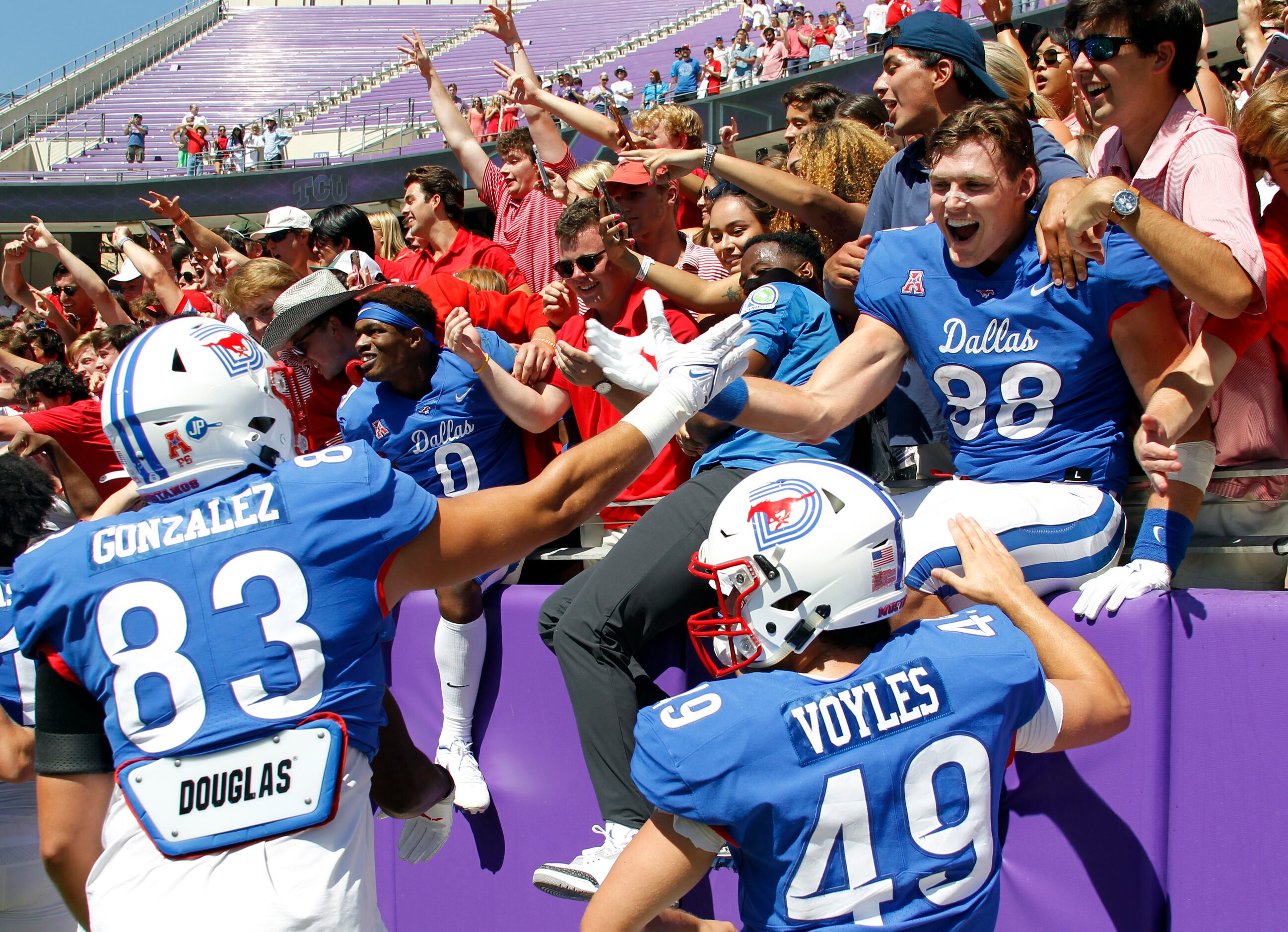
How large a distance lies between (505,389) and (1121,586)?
91.2 inches

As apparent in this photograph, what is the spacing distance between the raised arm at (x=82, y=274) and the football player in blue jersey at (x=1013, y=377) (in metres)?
7.17

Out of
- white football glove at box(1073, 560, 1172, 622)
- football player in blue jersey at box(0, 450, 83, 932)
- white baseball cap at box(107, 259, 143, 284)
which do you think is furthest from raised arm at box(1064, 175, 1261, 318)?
white baseball cap at box(107, 259, 143, 284)

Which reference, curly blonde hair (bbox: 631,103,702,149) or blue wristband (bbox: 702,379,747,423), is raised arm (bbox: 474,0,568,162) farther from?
blue wristband (bbox: 702,379,747,423)

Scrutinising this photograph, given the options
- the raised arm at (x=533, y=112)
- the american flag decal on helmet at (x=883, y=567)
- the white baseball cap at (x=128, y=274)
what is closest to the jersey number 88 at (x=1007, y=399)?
the american flag decal on helmet at (x=883, y=567)

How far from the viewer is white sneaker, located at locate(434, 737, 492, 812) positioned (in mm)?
3832

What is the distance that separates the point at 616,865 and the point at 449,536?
0.82m

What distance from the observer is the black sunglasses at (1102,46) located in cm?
301

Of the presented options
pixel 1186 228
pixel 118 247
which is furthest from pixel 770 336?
pixel 118 247

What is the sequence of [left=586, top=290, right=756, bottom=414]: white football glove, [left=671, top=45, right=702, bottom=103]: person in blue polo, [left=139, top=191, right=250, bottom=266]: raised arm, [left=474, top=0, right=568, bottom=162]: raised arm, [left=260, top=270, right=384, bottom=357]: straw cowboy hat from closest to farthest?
[left=586, top=290, right=756, bottom=414]: white football glove
[left=260, top=270, right=384, bottom=357]: straw cowboy hat
[left=474, top=0, right=568, bottom=162]: raised arm
[left=139, top=191, right=250, bottom=266]: raised arm
[left=671, top=45, right=702, bottom=103]: person in blue polo

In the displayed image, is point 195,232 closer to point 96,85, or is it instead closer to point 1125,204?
point 1125,204

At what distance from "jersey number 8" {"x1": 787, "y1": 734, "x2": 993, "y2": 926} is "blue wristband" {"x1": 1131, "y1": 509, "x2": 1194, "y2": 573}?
1.00 m

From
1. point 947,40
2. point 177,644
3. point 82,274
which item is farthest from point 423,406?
point 82,274

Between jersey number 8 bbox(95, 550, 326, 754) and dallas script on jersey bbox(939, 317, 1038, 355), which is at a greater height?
dallas script on jersey bbox(939, 317, 1038, 355)

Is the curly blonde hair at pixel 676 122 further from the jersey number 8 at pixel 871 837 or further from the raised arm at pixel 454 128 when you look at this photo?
the jersey number 8 at pixel 871 837
